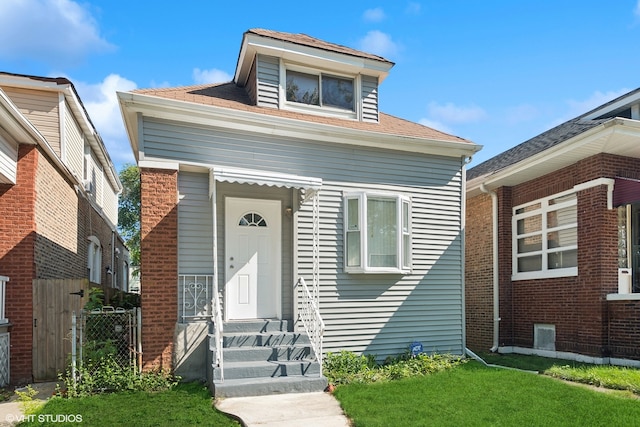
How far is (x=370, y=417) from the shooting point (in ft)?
19.3

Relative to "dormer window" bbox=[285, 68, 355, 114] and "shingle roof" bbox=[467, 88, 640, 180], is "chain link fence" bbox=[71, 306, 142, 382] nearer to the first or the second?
"dormer window" bbox=[285, 68, 355, 114]

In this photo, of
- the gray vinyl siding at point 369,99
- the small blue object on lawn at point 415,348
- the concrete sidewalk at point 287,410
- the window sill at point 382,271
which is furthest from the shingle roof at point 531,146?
the concrete sidewalk at point 287,410

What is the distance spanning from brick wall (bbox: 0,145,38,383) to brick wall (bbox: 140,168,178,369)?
2.08 meters

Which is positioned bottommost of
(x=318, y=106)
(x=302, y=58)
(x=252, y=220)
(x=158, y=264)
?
(x=158, y=264)

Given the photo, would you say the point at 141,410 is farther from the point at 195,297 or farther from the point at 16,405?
the point at 195,297

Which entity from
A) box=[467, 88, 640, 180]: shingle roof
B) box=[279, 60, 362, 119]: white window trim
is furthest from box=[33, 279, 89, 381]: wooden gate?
box=[467, 88, 640, 180]: shingle roof

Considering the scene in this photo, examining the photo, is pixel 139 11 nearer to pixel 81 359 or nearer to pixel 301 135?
pixel 301 135

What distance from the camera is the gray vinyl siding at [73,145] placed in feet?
37.0

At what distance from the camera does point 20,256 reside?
8047mm

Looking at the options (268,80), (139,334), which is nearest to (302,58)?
(268,80)

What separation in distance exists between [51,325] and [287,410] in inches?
178

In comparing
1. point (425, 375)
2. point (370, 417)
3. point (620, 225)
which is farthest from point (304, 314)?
point (620, 225)

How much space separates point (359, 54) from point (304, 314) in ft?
18.1

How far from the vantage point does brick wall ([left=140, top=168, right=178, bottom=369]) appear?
24.7 ft
